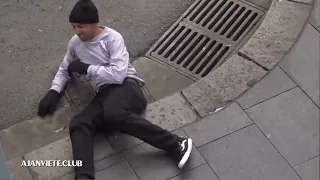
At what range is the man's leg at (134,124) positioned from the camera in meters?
3.82

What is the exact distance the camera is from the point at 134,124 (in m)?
3.84

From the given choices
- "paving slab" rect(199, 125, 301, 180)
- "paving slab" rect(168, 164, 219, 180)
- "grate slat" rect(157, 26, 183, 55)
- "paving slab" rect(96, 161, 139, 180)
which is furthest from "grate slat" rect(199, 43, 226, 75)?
"paving slab" rect(96, 161, 139, 180)

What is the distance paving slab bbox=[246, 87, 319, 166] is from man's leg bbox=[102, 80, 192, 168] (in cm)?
56

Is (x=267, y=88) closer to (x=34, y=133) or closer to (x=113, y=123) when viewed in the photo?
(x=113, y=123)

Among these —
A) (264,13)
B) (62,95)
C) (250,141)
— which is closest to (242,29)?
(264,13)

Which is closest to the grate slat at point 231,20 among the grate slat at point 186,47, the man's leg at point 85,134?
the grate slat at point 186,47

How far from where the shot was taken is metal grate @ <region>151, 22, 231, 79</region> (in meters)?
4.50

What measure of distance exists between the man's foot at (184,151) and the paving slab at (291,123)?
52 centimetres

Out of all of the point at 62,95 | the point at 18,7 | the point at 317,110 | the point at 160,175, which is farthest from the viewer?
the point at 18,7

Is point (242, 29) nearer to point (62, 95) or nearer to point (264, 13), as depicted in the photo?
point (264, 13)

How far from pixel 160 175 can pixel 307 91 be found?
120 cm

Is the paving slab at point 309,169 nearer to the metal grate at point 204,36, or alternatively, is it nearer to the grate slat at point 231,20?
the metal grate at point 204,36

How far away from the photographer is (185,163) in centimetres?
381

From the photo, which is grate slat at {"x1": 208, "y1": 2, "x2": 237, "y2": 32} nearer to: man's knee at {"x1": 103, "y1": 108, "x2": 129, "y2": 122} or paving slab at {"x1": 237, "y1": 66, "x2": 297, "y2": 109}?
paving slab at {"x1": 237, "y1": 66, "x2": 297, "y2": 109}
